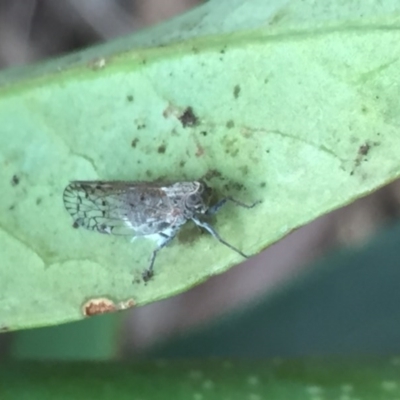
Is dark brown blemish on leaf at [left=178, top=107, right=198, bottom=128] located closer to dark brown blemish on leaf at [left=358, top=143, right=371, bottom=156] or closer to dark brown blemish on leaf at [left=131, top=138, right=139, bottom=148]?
dark brown blemish on leaf at [left=131, top=138, right=139, bottom=148]

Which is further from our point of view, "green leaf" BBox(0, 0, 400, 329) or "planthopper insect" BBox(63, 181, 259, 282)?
"planthopper insect" BBox(63, 181, 259, 282)

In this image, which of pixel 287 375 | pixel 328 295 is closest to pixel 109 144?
pixel 287 375

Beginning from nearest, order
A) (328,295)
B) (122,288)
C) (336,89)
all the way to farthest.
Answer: (336,89), (122,288), (328,295)

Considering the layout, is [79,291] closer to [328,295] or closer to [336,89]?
[336,89]

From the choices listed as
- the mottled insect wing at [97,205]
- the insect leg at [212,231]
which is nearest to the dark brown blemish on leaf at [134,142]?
the mottled insect wing at [97,205]

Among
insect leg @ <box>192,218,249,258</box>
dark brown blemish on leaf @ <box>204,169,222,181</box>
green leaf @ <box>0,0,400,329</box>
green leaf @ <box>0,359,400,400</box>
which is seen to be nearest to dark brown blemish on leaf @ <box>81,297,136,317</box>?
green leaf @ <box>0,0,400,329</box>
